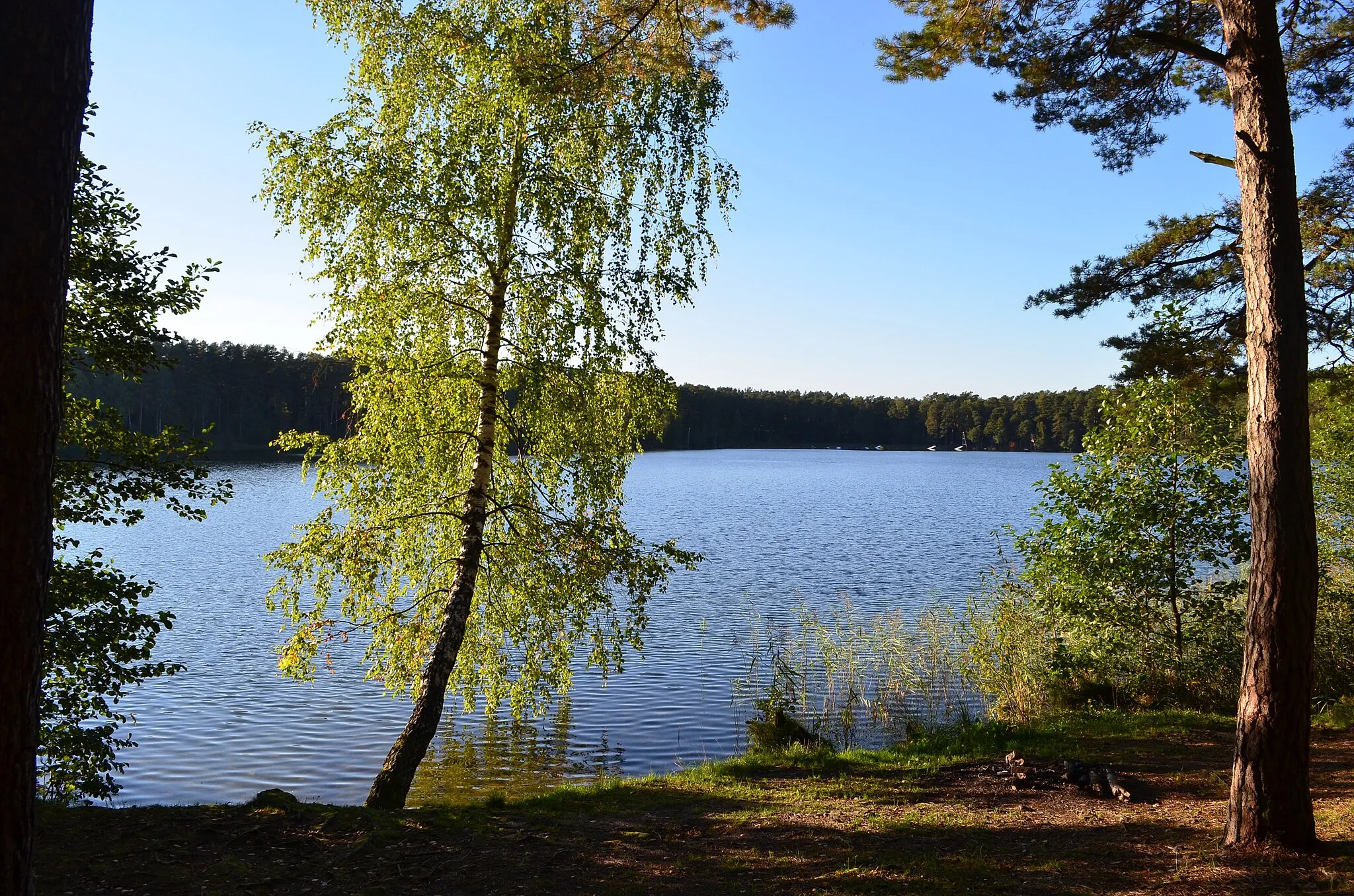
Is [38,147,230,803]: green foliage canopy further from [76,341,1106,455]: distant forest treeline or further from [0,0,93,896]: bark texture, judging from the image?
[76,341,1106,455]: distant forest treeline

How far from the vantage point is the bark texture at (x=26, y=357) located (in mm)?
3365

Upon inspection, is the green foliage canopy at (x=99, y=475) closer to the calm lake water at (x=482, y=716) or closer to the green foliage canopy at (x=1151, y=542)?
the calm lake water at (x=482, y=716)

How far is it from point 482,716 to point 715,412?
461 ft

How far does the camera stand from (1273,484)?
5.59 m

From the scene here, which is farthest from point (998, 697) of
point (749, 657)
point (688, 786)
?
point (688, 786)

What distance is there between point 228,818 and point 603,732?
262 inches

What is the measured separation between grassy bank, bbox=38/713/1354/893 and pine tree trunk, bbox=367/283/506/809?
1092 mm

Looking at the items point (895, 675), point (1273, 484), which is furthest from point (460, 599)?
point (895, 675)

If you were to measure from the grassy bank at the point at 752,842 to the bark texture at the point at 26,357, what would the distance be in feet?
8.72

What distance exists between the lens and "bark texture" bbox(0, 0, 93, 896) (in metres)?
3.37

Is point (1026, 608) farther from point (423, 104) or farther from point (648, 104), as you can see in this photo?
point (423, 104)

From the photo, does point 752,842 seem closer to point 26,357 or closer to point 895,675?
point 26,357

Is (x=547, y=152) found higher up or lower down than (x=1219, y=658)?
higher up

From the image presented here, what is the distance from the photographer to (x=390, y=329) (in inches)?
367
